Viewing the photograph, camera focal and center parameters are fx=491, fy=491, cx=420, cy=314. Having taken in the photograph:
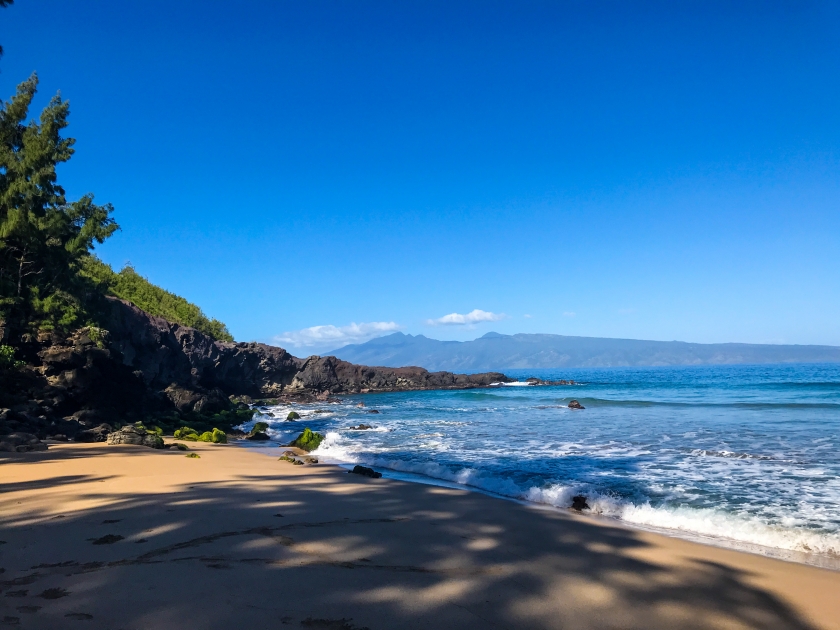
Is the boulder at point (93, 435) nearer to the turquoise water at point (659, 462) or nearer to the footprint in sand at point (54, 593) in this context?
the turquoise water at point (659, 462)

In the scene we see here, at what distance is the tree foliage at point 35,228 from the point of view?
63.9 ft

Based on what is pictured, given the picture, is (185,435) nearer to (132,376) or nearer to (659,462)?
(132,376)

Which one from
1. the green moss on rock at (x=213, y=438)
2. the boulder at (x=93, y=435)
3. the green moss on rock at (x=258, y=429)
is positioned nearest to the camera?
the boulder at (x=93, y=435)

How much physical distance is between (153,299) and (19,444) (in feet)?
134

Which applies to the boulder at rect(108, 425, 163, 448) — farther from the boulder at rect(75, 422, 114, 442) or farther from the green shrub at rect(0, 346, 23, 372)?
the green shrub at rect(0, 346, 23, 372)

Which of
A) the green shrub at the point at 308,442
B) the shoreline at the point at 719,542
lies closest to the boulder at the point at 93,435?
the green shrub at the point at 308,442

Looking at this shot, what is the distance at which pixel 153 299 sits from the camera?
4853 centimetres

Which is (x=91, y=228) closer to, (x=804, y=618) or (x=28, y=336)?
(x=28, y=336)

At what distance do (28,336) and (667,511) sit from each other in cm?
2306

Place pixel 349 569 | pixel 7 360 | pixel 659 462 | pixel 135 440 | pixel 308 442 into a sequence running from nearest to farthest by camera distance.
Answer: pixel 349 569
pixel 659 462
pixel 135 440
pixel 7 360
pixel 308 442

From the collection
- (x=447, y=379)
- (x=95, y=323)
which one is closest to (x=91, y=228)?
(x=95, y=323)

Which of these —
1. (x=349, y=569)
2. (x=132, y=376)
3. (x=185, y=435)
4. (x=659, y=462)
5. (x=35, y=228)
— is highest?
(x=35, y=228)

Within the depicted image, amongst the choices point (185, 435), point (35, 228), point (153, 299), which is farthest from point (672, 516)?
point (153, 299)

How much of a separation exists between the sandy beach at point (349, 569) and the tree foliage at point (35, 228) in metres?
15.5
